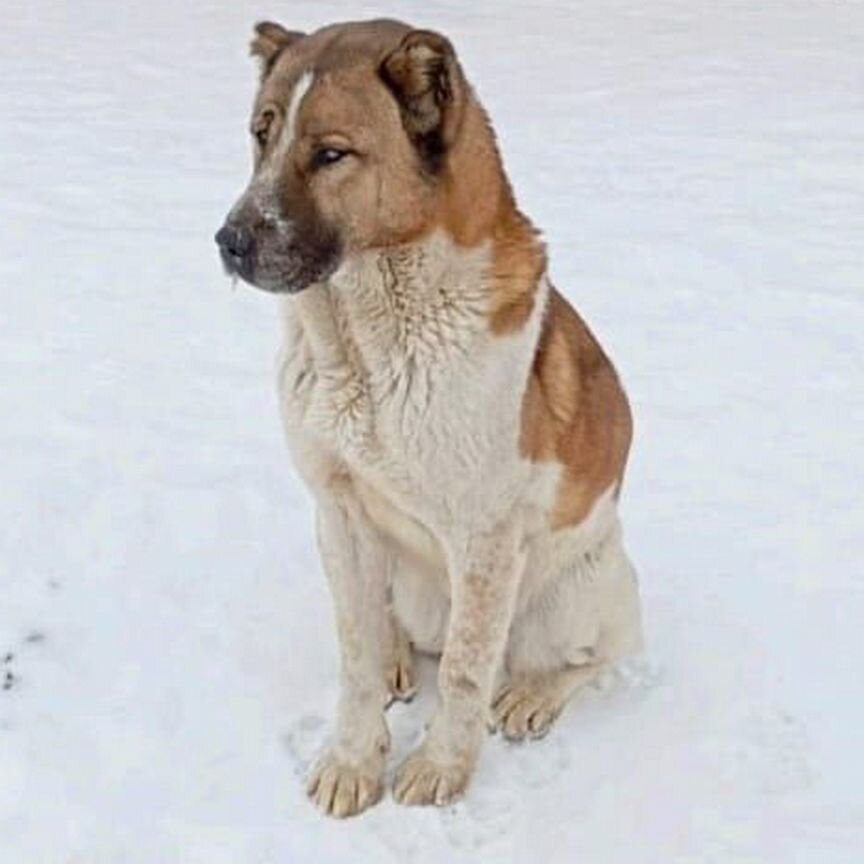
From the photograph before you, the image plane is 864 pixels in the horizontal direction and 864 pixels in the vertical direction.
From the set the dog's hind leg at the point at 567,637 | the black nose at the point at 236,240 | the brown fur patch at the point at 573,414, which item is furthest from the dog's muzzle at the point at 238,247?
the dog's hind leg at the point at 567,637

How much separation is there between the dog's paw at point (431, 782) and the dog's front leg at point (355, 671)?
5 cm

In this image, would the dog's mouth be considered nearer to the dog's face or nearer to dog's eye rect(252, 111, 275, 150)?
the dog's face

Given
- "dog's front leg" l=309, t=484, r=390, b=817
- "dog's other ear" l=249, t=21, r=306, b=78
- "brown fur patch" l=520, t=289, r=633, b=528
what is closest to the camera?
"dog's other ear" l=249, t=21, r=306, b=78

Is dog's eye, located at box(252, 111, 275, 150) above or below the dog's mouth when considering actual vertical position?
above

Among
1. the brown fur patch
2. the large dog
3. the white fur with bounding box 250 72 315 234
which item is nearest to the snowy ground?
the large dog

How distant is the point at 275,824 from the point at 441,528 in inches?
24.6

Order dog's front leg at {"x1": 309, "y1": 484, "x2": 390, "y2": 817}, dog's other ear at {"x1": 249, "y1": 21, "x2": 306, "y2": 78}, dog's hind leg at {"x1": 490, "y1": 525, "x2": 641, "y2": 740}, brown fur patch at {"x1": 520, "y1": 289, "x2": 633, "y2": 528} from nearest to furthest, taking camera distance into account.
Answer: dog's other ear at {"x1": 249, "y1": 21, "x2": 306, "y2": 78}, brown fur patch at {"x1": 520, "y1": 289, "x2": 633, "y2": 528}, dog's front leg at {"x1": 309, "y1": 484, "x2": 390, "y2": 817}, dog's hind leg at {"x1": 490, "y1": 525, "x2": 641, "y2": 740}

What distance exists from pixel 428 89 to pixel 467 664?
3.31 feet

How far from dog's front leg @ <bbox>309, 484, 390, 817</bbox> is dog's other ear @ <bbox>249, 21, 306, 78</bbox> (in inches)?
30.1

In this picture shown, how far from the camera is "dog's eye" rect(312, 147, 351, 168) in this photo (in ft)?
7.45

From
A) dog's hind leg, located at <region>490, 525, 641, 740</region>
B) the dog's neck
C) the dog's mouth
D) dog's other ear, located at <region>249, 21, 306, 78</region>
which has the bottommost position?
dog's hind leg, located at <region>490, 525, 641, 740</region>

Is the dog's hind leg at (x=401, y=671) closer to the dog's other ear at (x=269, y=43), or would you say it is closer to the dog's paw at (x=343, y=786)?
the dog's paw at (x=343, y=786)

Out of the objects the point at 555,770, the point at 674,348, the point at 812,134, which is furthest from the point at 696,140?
the point at 555,770

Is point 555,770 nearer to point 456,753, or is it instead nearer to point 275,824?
point 456,753
